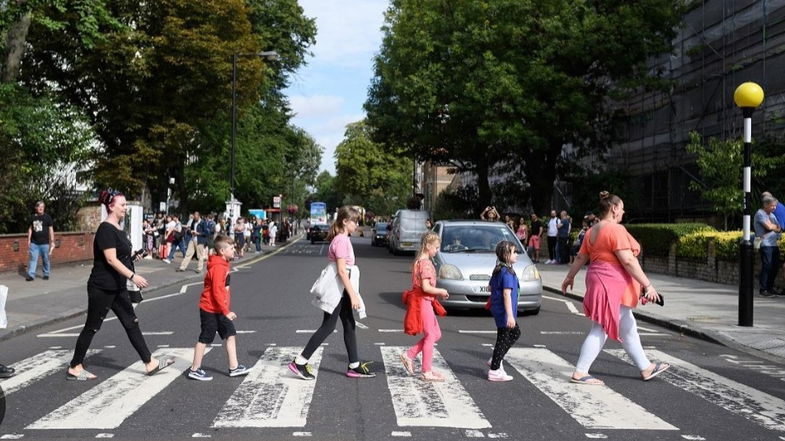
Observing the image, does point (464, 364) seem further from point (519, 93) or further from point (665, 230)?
point (519, 93)

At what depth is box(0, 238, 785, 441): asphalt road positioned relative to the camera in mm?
5867

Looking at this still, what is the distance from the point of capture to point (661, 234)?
75.4ft

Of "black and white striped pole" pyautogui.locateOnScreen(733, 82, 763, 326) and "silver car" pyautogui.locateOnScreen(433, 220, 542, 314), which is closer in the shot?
→ "black and white striped pole" pyautogui.locateOnScreen(733, 82, 763, 326)

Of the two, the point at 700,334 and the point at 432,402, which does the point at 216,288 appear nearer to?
the point at 432,402

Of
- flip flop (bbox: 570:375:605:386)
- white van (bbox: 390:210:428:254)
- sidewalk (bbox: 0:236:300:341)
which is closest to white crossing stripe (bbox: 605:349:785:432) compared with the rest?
flip flop (bbox: 570:375:605:386)

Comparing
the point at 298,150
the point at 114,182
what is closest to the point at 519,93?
the point at 114,182

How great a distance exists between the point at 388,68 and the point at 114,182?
44.6 feet

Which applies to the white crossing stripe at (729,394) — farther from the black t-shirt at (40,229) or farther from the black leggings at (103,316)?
the black t-shirt at (40,229)

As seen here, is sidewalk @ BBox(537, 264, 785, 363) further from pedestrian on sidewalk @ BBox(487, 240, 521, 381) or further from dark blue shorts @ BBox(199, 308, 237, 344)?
dark blue shorts @ BBox(199, 308, 237, 344)

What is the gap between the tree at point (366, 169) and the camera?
10944 cm

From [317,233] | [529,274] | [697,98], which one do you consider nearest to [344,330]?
[529,274]

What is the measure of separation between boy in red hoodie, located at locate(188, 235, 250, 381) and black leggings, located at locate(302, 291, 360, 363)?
0.71 meters

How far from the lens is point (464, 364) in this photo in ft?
28.5

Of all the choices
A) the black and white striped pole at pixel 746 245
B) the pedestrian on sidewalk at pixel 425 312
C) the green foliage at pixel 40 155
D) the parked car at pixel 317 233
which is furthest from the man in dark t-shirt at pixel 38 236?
the parked car at pixel 317 233
